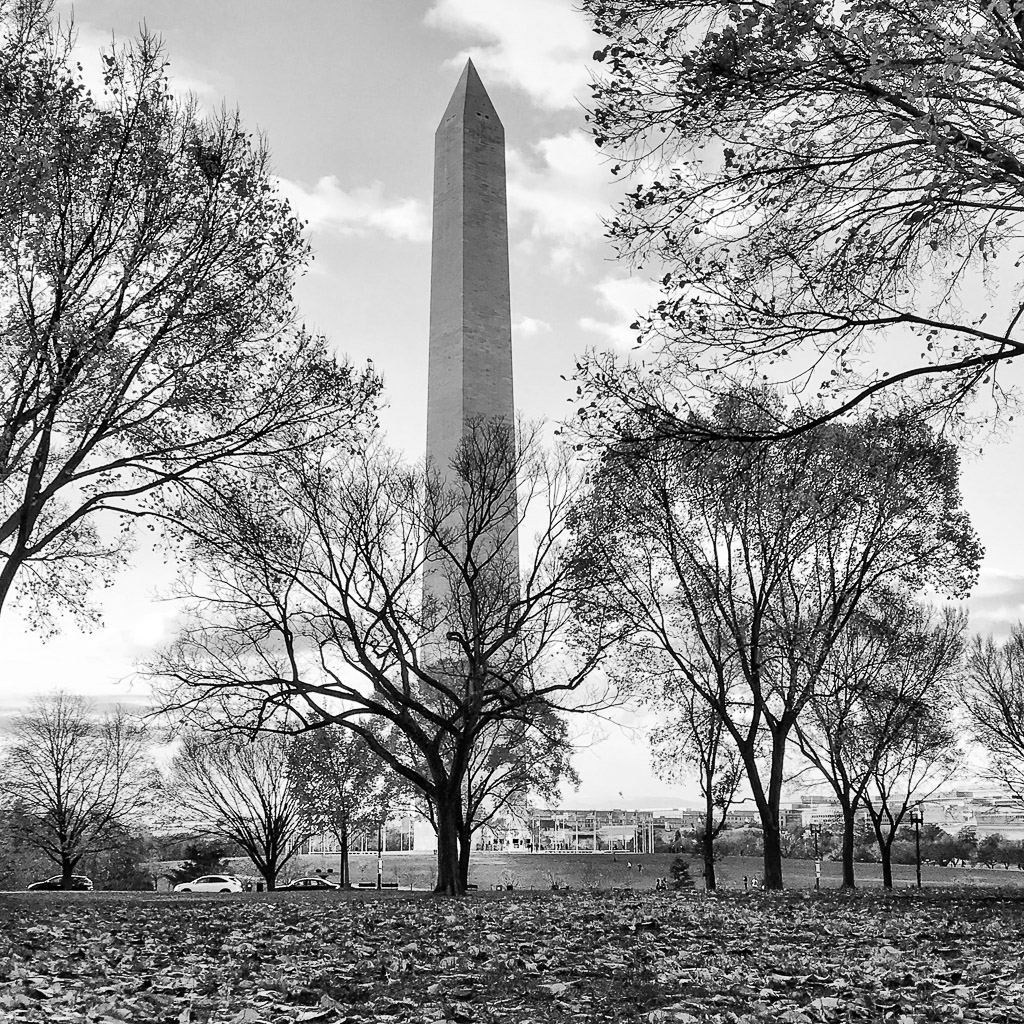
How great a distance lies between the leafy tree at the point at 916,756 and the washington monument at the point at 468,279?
17.6 meters

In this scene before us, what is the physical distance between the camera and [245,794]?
132 ft

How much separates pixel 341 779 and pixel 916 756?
2003cm

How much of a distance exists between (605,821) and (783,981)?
4940 cm

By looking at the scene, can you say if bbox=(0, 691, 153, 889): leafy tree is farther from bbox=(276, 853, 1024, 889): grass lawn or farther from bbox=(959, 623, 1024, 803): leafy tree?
bbox=(959, 623, 1024, 803): leafy tree

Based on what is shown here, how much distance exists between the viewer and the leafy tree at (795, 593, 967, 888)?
27.5 metres

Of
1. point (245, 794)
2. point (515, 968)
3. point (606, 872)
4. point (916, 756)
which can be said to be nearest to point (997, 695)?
point (916, 756)

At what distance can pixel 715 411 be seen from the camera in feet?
35.7

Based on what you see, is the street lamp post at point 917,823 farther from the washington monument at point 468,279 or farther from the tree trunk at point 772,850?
the washington monument at point 468,279

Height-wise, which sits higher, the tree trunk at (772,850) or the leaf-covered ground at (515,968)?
the leaf-covered ground at (515,968)

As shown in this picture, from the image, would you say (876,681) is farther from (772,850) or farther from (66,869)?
(66,869)

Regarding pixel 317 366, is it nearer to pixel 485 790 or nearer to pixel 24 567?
pixel 24 567

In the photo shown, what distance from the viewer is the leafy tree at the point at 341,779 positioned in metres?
34.9

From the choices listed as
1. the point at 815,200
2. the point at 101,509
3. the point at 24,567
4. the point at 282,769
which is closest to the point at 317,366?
the point at 101,509

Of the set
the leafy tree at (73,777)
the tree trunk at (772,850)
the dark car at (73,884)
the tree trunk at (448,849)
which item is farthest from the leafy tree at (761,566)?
the dark car at (73,884)
